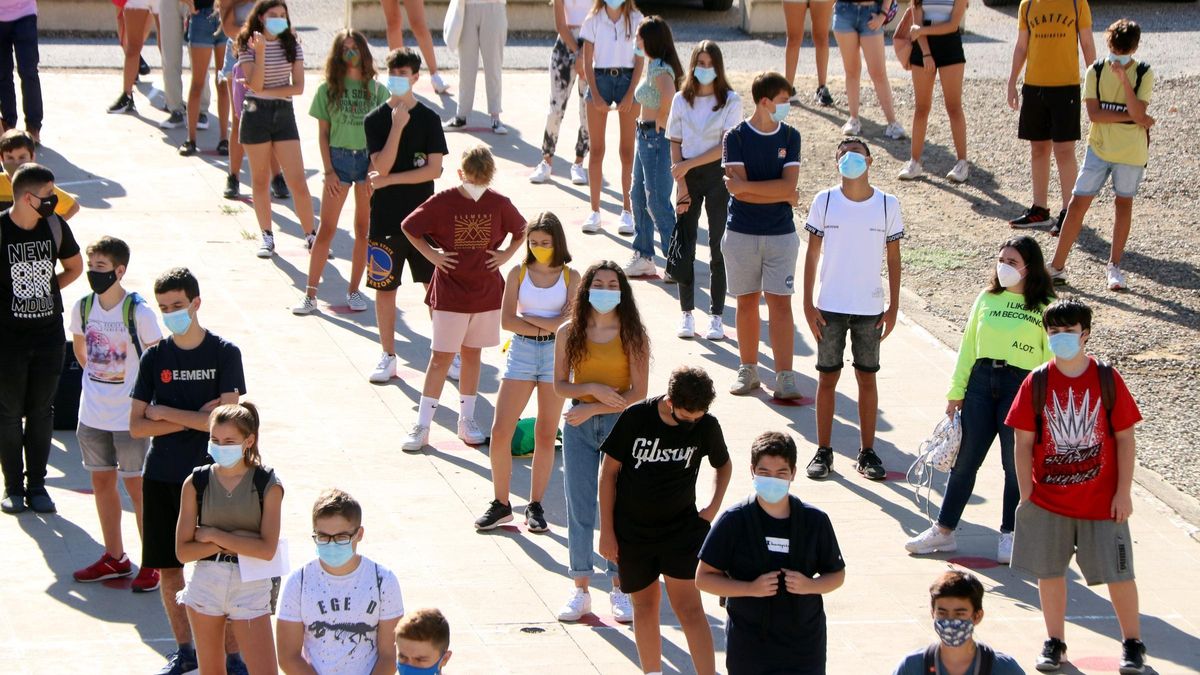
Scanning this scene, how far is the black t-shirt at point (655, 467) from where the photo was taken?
6914mm

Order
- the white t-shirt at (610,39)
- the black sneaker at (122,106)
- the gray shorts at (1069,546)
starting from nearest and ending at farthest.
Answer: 1. the gray shorts at (1069,546)
2. the white t-shirt at (610,39)
3. the black sneaker at (122,106)

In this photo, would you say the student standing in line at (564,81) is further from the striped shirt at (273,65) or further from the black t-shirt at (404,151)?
the black t-shirt at (404,151)

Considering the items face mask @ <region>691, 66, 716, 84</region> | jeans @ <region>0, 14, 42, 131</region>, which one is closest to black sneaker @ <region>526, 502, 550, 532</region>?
face mask @ <region>691, 66, 716, 84</region>

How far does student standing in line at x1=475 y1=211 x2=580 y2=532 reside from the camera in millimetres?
8617

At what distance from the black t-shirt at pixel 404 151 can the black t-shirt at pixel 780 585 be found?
4940 millimetres

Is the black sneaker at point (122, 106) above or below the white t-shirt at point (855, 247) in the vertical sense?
below

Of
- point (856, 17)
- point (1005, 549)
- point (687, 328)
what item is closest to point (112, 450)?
point (1005, 549)

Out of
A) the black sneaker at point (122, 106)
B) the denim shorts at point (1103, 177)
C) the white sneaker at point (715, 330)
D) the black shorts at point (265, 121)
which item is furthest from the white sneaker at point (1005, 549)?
the black sneaker at point (122, 106)

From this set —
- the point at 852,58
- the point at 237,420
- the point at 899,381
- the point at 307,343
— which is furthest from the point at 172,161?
the point at 237,420

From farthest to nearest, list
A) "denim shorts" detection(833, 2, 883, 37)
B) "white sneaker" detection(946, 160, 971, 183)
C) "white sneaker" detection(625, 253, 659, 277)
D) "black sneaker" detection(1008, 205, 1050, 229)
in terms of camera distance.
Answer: "denim shorts" detection(833, 2, 883, 37) → "white sneaker" detection(946, 160, 971, 183) → "black sneaker" detection(1008, 205, 1050, 229) → "white sneaker" detection(625, 253, 659, 277)

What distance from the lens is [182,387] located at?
709 cm

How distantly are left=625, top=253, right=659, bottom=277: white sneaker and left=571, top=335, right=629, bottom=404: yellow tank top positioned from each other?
5.12 metres

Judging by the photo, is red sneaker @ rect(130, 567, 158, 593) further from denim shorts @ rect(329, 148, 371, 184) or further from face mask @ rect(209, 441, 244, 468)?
denim shorts @ rect(329, 148, 371, 184)

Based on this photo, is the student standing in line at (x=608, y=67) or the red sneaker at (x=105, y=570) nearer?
the red sneaker at (x=105, y=570)
